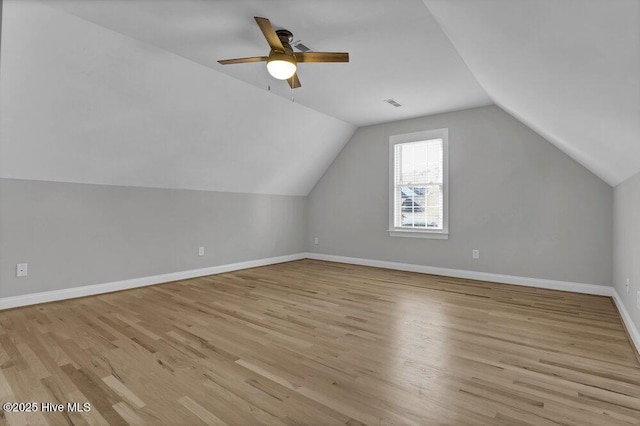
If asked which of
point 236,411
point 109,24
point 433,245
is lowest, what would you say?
point 236,411

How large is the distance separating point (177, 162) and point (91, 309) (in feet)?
6.83

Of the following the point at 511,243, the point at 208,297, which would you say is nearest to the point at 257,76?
the point at 208,297

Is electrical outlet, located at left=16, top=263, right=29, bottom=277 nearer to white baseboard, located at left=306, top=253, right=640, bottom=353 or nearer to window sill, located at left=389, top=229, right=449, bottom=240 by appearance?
white baseboard, located at left=306, top=253, right=640, bottom=353

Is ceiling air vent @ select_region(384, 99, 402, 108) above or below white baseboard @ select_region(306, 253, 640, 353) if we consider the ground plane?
above

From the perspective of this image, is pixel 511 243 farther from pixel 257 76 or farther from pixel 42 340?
pixel 42 340

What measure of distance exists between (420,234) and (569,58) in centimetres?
417

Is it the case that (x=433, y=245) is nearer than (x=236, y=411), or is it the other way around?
(x=236, y=411)

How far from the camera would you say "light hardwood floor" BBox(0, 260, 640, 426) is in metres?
1.70

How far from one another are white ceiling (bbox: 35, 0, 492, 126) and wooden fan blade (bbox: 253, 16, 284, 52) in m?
0.24

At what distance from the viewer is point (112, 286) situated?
164 inches

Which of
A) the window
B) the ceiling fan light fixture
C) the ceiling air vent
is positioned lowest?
the window

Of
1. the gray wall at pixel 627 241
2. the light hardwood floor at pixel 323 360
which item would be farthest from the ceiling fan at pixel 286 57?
the gray wall at pixel 627 241

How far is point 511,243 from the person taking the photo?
4680 mm

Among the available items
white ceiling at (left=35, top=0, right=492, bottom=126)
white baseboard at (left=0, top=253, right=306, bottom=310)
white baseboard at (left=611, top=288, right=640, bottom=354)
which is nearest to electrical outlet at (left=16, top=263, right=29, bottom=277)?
white baseboard at (left=0, top=253, right=306, bottom=310)
